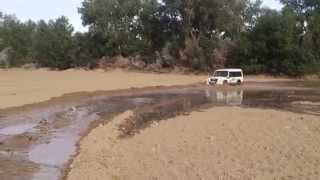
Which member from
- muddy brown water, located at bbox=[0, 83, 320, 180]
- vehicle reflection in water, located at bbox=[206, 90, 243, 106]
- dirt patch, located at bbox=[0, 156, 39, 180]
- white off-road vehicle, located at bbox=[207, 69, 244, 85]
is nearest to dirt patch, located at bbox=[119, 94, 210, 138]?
muddy brown water, located at bbox=[0, 83, 320, 180]

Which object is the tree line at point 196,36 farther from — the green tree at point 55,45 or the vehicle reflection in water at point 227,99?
the vehicle reflection in water at point 227,99

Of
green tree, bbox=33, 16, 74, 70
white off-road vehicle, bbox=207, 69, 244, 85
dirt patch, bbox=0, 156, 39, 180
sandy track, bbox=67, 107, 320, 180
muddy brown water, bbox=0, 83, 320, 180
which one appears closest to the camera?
sandy track, bbox=67, 107, 320, 180

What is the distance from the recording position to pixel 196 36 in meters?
86.9

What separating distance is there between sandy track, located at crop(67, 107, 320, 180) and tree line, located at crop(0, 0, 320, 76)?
55.5m

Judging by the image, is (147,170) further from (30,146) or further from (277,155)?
(30,146)

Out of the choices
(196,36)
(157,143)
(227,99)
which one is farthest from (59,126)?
(196,36)

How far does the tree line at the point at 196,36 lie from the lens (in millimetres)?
80188

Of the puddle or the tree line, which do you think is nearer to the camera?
the puddle

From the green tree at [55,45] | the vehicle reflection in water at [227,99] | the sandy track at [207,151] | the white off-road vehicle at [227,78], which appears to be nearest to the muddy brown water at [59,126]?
the sandy track at [207,151]

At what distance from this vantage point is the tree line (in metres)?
80.2

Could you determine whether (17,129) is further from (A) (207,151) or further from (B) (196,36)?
(B) (196,36)

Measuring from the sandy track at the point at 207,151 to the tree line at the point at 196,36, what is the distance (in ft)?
182

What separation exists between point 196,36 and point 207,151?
7058 cm

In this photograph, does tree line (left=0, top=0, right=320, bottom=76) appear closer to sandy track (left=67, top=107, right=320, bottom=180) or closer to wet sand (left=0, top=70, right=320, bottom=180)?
wet sand (left=0, top=70, right=320, bottom=180)
